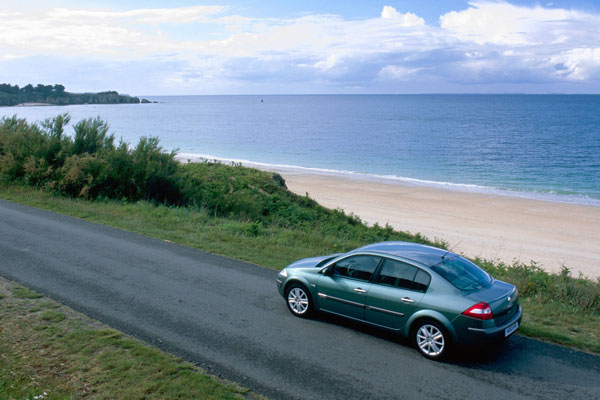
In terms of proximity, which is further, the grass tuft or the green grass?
the grass tuft

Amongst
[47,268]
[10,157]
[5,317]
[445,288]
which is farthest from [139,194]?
[445,288]

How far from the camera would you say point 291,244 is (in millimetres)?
14039

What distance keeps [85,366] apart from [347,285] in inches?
155

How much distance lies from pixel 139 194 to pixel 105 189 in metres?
1.32

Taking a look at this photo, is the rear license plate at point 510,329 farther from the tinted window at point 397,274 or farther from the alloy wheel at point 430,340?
the tinted window at point 397,274

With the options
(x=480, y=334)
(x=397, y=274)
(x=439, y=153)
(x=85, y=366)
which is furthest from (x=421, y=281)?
(x=439, y=153)

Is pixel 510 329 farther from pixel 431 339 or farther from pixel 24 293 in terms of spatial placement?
pixel 24 293

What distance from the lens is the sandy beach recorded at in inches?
859

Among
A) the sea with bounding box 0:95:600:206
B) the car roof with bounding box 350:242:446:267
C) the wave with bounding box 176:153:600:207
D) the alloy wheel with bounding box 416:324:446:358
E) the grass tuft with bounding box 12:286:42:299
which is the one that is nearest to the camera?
the alloy wheel with bounding box 416:324:446:358

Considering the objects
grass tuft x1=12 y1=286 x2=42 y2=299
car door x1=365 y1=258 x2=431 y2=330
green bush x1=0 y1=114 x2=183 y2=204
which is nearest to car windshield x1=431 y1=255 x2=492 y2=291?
car door x1=365 y1=258 x2=431 y2=330

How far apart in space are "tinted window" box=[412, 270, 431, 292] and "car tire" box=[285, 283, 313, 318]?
1.97 metres

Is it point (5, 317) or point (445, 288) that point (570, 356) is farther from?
point (5, 317)

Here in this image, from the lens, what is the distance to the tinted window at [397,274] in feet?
24.3

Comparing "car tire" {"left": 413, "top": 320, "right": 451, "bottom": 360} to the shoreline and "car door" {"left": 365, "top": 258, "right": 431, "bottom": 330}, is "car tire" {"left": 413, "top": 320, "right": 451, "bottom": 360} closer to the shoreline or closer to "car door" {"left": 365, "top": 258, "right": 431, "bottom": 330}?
"car door" {"left": 365, "top": 258, "right": 431, "bottom": 330}
